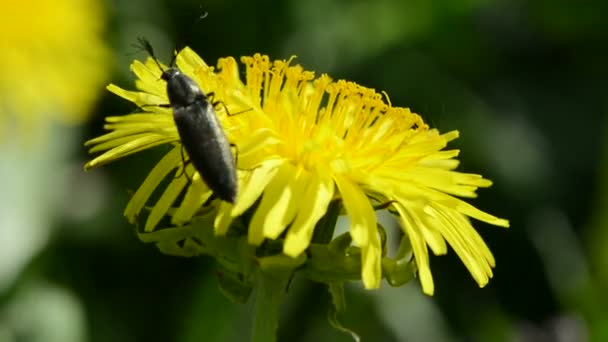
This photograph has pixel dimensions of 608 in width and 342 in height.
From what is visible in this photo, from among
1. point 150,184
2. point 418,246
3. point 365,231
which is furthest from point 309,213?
point 150,184

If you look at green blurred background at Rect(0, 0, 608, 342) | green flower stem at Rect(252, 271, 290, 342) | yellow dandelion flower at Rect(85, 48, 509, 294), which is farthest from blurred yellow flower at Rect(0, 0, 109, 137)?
green flower stem at Rect(252, 271, 290, 342)

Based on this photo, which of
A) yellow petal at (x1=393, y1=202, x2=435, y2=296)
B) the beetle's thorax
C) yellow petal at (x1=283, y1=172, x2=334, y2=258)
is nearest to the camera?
yellow petal at (x1=283, y1=172, x2=334, y2=258)

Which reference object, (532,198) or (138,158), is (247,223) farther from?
(532,198)

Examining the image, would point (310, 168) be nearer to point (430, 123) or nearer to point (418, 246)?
point (418, 246)

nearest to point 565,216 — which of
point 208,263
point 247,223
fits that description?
point 208,263

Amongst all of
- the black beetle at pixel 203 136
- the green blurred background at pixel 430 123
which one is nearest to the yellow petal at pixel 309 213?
the black beetle at pixel 203 136

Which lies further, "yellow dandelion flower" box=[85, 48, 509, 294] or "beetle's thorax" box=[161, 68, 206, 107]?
"beetle's thorax" box=[161, 68, 206, 107]

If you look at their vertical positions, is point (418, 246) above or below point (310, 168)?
below

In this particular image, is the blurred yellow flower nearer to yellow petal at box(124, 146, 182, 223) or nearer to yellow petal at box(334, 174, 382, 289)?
yellow petal at box(124, 146, 182, 223)
